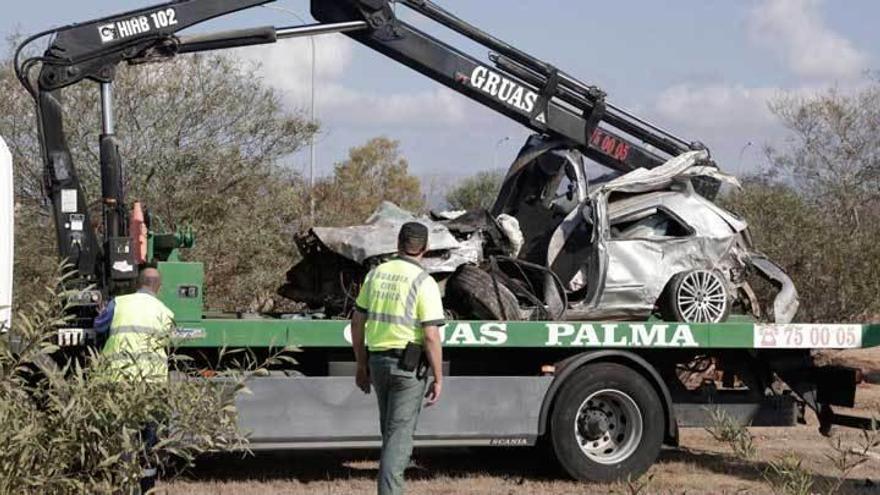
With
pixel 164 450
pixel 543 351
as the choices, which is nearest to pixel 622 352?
pixel 543 351

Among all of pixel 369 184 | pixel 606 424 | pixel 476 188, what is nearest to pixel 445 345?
pixel 606 424

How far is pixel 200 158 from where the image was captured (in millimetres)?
17516

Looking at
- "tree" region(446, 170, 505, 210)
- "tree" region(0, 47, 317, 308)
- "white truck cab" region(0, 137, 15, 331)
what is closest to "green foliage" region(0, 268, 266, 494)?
"white truck cab" region(0, 137, 15, 331)

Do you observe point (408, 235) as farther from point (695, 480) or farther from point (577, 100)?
point (577, 100)

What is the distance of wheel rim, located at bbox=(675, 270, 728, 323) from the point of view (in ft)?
36.8

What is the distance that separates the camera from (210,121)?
17953mm

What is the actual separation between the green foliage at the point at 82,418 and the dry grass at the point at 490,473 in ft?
17.2

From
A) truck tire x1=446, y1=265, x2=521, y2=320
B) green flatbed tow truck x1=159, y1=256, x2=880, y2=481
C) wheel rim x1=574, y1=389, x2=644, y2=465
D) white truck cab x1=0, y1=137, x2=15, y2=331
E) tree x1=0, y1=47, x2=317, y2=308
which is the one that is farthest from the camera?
tree x1=0, y1=47, x2=317, y2=308

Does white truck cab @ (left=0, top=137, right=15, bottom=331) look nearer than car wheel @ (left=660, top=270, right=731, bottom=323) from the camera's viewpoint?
Yes

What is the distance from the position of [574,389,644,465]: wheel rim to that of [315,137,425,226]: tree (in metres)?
11.7

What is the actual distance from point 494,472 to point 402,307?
416 cm

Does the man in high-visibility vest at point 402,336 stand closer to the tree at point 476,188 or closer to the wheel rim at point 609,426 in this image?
the wheel rim at point 609,426

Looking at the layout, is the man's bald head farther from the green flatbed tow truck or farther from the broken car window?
the broken car window

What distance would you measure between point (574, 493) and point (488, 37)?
4.28 meters
